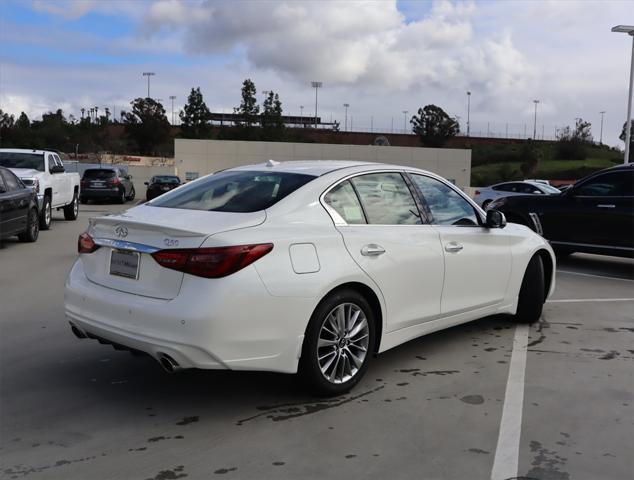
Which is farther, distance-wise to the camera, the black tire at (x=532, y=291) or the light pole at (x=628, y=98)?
the light pole at (x=628, y=98)

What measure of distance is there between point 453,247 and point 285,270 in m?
1.87

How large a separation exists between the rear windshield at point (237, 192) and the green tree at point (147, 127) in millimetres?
78260

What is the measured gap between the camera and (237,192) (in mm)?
4746

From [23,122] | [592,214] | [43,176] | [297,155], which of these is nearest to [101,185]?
[43,176]

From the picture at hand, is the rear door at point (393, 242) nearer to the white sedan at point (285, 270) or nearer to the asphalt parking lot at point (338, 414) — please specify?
the white sedan at point (285, 270)

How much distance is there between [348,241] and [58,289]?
5.01 m

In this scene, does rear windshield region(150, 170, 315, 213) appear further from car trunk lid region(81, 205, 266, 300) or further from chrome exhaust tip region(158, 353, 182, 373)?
chrome exhaust tip region(158, 353, 182, 373)

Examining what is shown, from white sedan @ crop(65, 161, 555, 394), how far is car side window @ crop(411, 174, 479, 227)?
0.01 meters

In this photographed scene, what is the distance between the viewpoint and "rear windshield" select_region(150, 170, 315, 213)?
449 centimetres

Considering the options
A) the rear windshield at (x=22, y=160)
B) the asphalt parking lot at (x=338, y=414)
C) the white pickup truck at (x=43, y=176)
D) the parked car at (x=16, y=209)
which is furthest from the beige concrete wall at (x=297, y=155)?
the asphalt parking lot at (x=338, y=414)

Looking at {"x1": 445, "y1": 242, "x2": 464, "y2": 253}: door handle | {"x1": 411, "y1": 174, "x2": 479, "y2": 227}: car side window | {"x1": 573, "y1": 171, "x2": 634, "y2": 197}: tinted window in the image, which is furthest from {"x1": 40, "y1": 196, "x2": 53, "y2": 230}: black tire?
{"x1": 445, "y1": 242, "x2": 464, "y2": 253}: door handle

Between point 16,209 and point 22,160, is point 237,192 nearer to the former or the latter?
point 16,209

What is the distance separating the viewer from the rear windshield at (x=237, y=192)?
4.49 meters

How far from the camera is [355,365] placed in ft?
15.0
